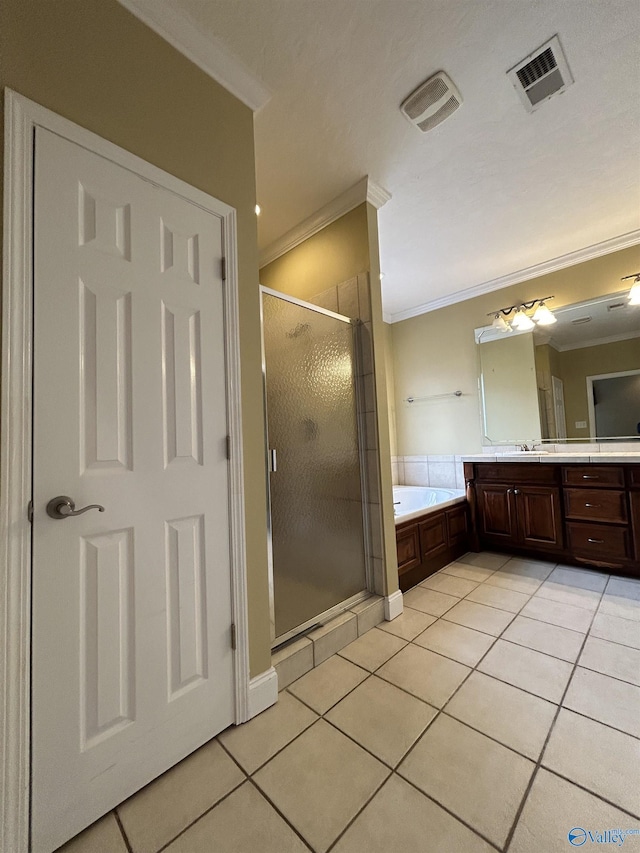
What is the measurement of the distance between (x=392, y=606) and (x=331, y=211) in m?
2.52

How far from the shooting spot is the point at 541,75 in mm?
1521

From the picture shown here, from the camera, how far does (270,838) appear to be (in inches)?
35.0

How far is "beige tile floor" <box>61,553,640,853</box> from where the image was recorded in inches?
35.1

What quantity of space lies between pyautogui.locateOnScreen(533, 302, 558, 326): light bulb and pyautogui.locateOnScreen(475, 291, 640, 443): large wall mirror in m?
0.04

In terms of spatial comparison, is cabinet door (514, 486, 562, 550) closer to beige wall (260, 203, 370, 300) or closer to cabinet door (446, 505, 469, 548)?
cabinet door (446, 505, 469, 548)

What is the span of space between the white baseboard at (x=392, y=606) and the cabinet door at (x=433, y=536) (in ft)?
1.84

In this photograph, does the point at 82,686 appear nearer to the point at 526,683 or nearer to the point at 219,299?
the point at 219,299

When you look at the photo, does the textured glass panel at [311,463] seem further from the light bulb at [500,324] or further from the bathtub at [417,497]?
the light bulb at [500,324]

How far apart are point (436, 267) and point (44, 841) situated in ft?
12.7

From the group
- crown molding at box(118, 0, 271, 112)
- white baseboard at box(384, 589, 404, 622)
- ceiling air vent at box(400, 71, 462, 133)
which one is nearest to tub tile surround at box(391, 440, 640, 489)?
white baseboard at box(384, 589, 404, 622)

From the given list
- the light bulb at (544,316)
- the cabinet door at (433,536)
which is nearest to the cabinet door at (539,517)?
the cabinet door at (433,536)

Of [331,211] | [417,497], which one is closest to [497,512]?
[417,497]

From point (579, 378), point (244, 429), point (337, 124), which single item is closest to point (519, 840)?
point (244, 429)

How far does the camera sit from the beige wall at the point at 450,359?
122 inches
